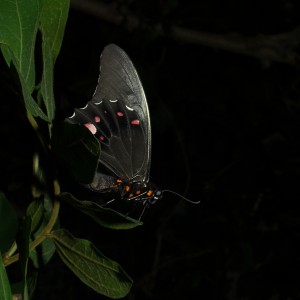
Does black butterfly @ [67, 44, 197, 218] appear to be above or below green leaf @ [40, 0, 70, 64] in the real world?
below

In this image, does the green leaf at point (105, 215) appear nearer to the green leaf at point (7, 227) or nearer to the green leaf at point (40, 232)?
the green leaf at point (40, 232)

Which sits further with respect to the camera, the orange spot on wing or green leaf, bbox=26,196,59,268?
the orange spot on wing

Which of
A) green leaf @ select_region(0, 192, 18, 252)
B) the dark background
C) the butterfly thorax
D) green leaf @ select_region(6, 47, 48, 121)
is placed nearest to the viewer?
green leaf @ select_region(6, 47, 48, 121)

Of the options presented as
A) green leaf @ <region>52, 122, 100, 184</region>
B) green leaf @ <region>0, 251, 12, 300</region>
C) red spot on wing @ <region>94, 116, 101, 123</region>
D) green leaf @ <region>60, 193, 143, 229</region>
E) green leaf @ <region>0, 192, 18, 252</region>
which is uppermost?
green leaf @ <region>52, 122, 100, 184</region>

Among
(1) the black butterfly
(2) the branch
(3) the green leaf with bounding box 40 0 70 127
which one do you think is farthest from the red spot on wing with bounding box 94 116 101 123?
(2) the branch

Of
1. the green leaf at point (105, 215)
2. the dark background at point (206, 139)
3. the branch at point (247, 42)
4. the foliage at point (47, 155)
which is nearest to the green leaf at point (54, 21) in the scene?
the foliage at point (47, 155)

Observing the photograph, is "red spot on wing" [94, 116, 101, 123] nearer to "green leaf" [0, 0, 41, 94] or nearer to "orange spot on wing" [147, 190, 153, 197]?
"orange spot on wing" [147, 190, 153, 197]

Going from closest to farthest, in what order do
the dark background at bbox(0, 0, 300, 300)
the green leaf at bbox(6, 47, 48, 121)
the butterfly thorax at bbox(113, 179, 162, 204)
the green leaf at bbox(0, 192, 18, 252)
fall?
the green leaf at bbox(6, 47, 48, 121) → the green leaf at bbox(0, 192, 18, 252) → the butterfly thorax at bbox(113, 179, 162, 204) → the dark background at bbox(0, 0, 300, 300)
